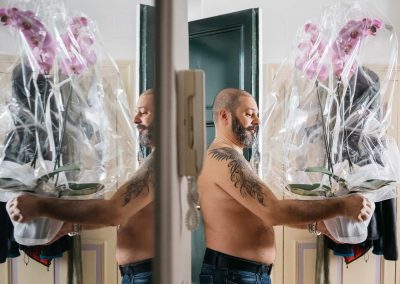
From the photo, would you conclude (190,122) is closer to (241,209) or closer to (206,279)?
(241,209)

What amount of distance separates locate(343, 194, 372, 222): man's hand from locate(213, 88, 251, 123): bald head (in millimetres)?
546

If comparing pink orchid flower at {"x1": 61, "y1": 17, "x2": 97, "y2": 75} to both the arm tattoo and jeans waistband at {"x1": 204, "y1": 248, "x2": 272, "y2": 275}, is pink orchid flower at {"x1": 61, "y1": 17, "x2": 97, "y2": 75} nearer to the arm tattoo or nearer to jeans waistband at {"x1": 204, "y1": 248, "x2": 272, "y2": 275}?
the arm tattoo

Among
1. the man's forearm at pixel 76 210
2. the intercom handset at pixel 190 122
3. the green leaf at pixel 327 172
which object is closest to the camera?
the intercom handset at pixel 190 122

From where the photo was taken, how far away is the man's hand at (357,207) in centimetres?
137

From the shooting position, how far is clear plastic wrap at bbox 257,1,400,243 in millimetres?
1356

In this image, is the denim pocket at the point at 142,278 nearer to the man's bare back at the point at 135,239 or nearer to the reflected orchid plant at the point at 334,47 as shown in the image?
the man's bare back at the point at 135,239

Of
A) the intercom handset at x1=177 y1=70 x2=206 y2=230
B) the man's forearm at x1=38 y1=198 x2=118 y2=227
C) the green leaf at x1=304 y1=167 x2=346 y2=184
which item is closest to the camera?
the intercom handset at x1=177 y1=70 x2=206 y2=230

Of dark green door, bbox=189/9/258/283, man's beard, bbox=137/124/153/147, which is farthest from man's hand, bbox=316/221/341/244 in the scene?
man's beard, bbox=137/124/153/147

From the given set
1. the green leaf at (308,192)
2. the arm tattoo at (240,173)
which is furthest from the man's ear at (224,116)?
the green leaf at (308,192)

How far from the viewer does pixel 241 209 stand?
138 centimetres

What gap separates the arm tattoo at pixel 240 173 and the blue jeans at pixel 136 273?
19.1 inches

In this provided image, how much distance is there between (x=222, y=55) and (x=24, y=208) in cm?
92

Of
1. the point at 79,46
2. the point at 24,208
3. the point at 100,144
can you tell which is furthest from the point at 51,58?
the point at 24,208

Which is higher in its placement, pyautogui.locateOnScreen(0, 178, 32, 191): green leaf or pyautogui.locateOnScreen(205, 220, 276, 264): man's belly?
pyautogui.locateOnScreen(0, 178, 32, 191): green leaf
